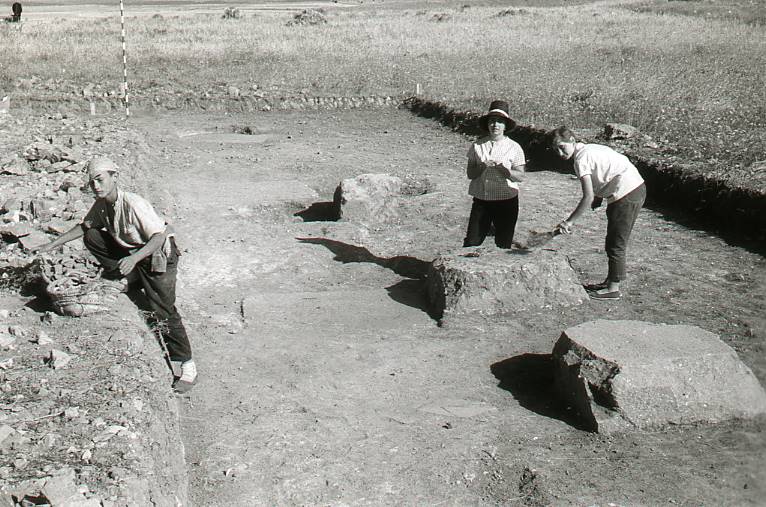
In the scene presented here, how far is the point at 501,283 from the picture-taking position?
697 cm

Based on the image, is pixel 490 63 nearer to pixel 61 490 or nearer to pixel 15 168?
pixel 15 168

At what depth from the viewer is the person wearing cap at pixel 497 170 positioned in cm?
685

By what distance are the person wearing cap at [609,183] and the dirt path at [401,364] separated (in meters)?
0.72

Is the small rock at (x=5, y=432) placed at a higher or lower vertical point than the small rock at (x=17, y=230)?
higher

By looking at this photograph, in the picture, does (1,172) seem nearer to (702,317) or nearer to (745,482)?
(702,317)

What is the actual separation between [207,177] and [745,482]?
907 centimetres

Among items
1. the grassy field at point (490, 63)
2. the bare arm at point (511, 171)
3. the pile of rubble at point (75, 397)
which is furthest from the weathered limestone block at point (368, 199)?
the grassy field at point (490, 63)

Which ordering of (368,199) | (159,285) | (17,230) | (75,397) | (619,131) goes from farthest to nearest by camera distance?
(619,131)
(368,199)
(17,230)
(159,285)
(75,397)

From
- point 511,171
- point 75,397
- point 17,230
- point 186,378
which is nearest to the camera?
point 75,397

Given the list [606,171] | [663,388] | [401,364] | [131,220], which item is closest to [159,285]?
[131,220]

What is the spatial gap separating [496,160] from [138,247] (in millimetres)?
3010

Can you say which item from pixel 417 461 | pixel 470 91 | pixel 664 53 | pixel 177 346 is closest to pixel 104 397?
pixel 177 346

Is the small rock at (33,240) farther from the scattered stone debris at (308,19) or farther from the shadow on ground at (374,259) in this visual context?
the scattered stone debris at (308,19)

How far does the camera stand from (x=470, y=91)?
18328 mm
